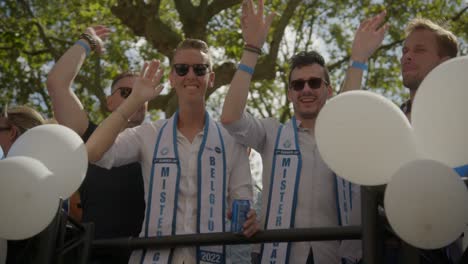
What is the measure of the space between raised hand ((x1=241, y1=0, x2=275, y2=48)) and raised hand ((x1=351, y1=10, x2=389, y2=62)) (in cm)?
47

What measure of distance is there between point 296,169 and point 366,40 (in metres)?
0.77

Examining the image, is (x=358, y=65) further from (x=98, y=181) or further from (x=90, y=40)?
(x=98, y=181)

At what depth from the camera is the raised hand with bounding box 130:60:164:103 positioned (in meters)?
3.81

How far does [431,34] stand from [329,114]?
1295 mm

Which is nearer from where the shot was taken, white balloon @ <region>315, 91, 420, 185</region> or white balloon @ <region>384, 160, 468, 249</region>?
white balloon @ <region>384, 160, 468, 249</region>

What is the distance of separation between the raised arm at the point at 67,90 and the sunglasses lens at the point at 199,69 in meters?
0.62

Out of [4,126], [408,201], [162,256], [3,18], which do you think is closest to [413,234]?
[408,201]

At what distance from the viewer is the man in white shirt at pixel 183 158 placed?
362 cm

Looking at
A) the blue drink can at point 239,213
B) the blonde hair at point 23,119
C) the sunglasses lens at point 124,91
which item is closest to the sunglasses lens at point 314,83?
the blue drink can at point 239,213

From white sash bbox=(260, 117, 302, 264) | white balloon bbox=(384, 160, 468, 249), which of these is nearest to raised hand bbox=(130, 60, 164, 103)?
white sash bbox=(260, 117, 302, 264)

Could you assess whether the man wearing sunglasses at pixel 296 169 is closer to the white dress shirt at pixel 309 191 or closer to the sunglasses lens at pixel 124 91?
the white dress shirt at pixel 309 191

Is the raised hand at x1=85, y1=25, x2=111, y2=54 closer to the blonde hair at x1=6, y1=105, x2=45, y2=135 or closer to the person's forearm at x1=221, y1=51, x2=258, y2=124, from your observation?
the blonde hair at x1=6, y1=105, x2=45, y2=135

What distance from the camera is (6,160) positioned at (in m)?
3.09

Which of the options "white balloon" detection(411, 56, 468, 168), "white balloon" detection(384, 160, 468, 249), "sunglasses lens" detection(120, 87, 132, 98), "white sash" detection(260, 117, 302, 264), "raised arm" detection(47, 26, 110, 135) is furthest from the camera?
"sunglasses lens" detection(120, 87, 132, 98)
